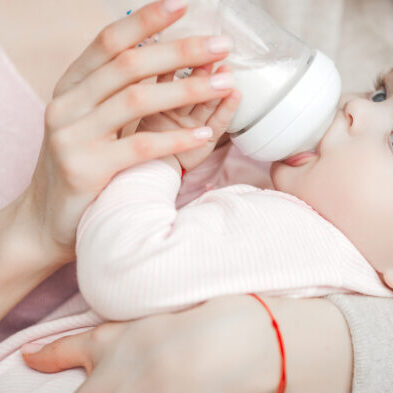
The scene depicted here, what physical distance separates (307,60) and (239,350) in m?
0.54

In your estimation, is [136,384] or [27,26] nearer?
[136,384]

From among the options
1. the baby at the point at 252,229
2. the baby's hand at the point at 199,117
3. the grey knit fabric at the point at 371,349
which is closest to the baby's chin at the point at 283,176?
the baby at the point at 252,229

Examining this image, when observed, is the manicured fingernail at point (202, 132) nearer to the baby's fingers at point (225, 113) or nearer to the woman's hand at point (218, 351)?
the baby's fingers at point (225, 113)

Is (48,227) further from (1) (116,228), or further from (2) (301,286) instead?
(2) (301,286)

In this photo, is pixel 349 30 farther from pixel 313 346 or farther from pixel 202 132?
pixel 313 346

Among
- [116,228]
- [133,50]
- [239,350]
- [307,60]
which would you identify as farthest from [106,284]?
[307,60]

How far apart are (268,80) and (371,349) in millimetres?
490

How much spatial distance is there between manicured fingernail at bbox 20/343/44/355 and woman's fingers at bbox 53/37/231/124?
48 cm

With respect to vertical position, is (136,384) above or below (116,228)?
below

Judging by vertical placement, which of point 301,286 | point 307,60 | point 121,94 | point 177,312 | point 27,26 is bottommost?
point 301,286

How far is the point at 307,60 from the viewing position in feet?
2.83

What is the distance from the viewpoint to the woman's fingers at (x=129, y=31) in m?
0.71

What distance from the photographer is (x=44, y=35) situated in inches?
46.9

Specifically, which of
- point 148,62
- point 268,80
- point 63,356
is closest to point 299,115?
point 268,80
